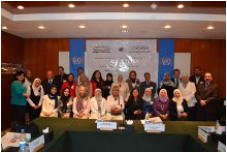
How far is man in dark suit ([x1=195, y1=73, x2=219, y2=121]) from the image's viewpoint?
4.72 m

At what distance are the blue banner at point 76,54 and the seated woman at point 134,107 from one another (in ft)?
8.22

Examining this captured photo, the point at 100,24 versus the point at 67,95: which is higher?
the point at 100,24

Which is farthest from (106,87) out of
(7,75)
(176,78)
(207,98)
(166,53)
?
(7,75)

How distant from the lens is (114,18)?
4.27 m

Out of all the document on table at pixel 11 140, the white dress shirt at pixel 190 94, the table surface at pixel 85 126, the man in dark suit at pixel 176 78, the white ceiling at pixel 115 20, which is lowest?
the table surface at pixel 85 126

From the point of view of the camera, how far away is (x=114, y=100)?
442 cm

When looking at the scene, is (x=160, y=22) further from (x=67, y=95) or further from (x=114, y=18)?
(x=67, y=95)

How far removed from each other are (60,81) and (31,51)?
4.82 feet

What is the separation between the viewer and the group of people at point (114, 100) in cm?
416

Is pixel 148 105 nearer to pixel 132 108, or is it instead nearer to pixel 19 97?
pixel 132 108

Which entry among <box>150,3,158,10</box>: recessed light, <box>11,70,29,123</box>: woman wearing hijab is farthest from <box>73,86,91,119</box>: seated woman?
<box>150,3,158,10</box>: recessed light

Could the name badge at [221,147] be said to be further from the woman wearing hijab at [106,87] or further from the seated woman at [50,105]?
the woman wearing hijab at [106,87]

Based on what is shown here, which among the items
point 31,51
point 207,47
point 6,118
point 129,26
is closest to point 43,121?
point 129,26

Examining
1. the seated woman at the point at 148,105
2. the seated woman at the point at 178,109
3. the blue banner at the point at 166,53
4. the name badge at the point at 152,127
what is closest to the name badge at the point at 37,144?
the name badge at the point at 152,127
